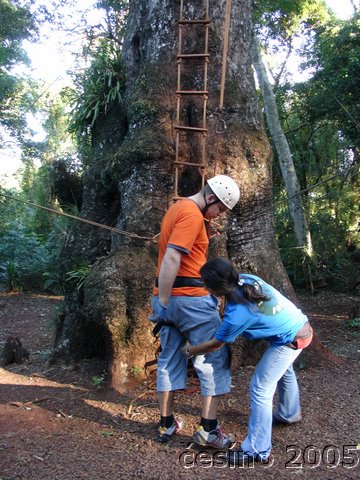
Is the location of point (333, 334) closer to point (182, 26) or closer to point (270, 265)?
point (270, 265)

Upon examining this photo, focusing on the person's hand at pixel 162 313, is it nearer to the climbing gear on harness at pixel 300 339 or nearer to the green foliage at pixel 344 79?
the climbing gear on harness at pixel 300 339

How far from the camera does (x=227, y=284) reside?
9.80 feet

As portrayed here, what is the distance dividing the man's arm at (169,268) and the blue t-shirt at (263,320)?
1.46 ft

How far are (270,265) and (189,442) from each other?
7.31ft

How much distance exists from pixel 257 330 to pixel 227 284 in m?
0.40

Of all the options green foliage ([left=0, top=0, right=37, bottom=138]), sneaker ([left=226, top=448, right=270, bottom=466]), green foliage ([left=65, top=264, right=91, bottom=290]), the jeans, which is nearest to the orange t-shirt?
the jeans

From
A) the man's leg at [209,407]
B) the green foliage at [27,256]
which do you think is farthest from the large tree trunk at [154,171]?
the green foliage at [27,256]

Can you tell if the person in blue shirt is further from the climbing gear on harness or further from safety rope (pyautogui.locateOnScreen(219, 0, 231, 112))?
safety rope (pyautogui.locateOnScreen(219, 0, 231, 112))

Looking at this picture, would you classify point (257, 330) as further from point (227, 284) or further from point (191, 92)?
point (191, 92)

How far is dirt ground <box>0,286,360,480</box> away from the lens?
3.02 metres

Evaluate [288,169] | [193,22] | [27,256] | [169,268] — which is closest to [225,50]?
[193,22]

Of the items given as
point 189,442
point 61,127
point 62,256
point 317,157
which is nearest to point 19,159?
point 61,127

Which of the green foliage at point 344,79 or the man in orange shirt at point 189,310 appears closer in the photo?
the man in orange shirt at point 189,310

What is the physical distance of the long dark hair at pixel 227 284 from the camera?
2.99 metres
